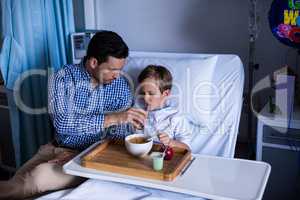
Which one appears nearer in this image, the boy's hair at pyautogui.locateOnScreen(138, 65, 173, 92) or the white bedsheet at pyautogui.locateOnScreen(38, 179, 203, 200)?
the white bedsheet at pyautogui.locateOnScreen(38, 179, 203, 200)

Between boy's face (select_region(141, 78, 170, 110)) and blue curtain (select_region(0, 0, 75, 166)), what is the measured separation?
2.75ft

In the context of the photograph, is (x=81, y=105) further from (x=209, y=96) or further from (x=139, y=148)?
(x=209, y=96)

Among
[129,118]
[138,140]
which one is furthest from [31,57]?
[138,140]

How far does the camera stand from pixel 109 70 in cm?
169

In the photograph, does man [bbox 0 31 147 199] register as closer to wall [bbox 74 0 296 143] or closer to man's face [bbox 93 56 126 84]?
man's face [bbox 93 56 126 84]

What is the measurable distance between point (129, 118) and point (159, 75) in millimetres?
357

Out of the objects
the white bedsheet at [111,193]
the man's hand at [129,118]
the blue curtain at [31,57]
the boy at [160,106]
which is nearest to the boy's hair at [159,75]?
the boy at [160,106]

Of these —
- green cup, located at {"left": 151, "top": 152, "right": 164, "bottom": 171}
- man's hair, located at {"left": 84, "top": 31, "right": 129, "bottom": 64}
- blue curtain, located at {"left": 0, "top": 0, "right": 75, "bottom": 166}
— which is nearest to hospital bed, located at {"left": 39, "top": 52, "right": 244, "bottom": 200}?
man's hair, located at {"left": 84, "top": 31, "right": 129, "bottom": 64}

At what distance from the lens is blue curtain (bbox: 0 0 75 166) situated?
224 cm

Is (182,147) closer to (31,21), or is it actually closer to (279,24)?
(279,24)

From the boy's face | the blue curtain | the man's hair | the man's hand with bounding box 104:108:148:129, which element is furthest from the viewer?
the blue curtain

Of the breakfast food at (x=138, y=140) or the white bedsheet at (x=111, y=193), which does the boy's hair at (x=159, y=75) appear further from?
the white bedsheet at (x=111, y=193)

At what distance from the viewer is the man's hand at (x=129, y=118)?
1531 millimetres

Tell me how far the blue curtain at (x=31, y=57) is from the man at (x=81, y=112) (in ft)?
2.00
